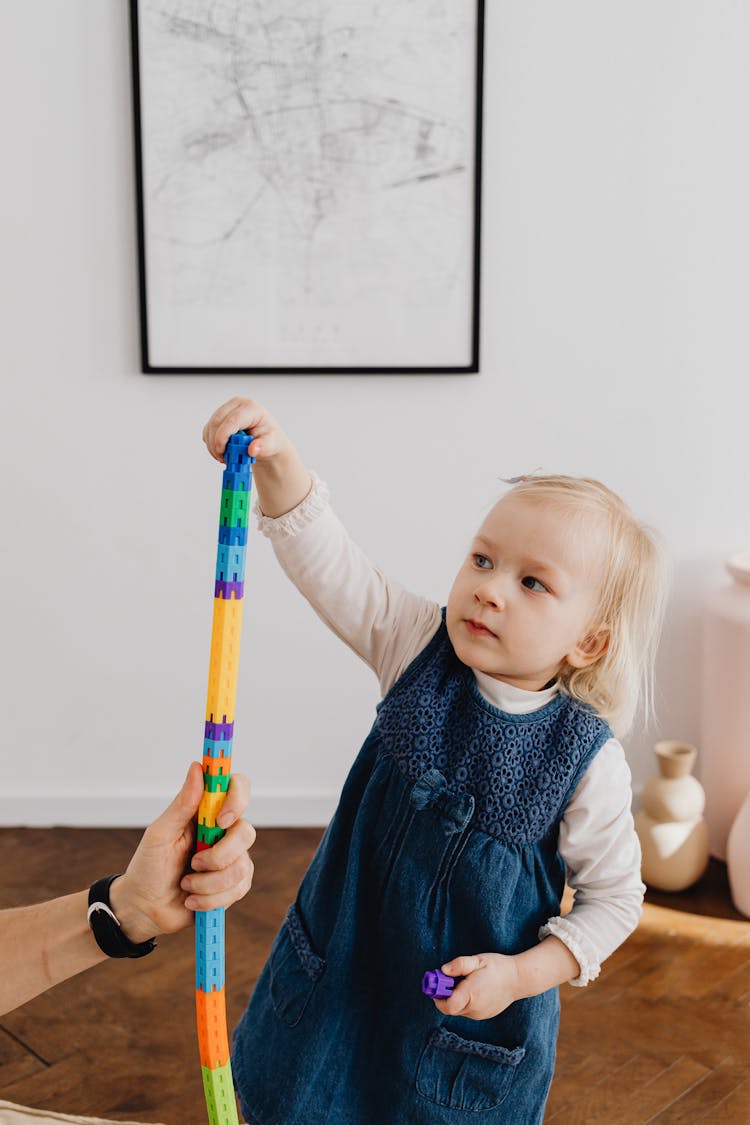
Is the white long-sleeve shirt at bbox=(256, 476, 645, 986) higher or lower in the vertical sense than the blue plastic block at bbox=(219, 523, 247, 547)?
lower

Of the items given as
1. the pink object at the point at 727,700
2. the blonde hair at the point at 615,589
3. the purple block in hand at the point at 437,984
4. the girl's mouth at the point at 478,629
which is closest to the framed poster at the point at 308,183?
the pink object at the point at 727,700

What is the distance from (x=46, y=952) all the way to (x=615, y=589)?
28.4 inches

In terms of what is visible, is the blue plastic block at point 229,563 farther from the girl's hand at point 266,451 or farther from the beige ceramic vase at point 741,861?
the beige ceramic vase at point 741,861

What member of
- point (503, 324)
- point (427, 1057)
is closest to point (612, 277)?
point (503, 324)

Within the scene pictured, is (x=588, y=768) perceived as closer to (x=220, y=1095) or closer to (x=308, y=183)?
(x=220, y=1095)

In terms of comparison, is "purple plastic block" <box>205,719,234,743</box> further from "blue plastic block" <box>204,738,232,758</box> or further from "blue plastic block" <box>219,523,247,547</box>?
"blue plastic block" <box>219,523,247,547</box>

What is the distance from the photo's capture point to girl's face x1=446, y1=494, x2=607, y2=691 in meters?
1.19

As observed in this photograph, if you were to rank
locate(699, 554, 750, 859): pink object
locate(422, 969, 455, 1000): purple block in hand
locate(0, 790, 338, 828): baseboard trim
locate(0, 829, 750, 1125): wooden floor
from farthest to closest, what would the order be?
1. locate(0, 790, 338, 828): baseboard trim
2. locate(699, 554, 750, 859): pink object
3. locate(0, 829, 750, 1125): wooden floor
4. locate(422, 969, 455, 1000): purple block in hand

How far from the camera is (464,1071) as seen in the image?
123cm

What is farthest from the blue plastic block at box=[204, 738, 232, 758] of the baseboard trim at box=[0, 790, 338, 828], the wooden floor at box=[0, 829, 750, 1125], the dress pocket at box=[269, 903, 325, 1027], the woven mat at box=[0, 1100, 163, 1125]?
the baseboard trim at box=[0, 790, 338, 828]

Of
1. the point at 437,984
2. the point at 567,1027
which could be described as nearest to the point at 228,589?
the point at 437,984

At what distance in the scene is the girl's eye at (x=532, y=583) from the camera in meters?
1.21

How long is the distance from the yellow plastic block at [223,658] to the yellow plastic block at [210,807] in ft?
0.25

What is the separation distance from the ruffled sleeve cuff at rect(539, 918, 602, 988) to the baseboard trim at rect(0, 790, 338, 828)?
1.56 meters
